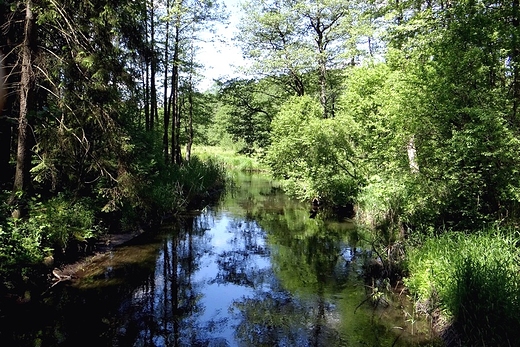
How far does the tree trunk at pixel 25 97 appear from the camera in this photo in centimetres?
777

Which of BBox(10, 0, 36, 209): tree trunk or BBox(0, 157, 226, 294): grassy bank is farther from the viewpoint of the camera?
BBox(10, 0, 36, 209): tree trunk

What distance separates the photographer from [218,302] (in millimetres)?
7387

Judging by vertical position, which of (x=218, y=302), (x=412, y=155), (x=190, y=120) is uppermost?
(x=190, y=120)

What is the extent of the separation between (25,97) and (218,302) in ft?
18.8

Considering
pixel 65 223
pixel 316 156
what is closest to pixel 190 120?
pixel 316 156

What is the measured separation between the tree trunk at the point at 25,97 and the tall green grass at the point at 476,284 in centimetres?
785

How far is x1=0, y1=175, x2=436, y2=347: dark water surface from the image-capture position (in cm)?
584

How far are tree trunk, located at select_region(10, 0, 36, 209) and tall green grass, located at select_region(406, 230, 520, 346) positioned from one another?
25.8 feet

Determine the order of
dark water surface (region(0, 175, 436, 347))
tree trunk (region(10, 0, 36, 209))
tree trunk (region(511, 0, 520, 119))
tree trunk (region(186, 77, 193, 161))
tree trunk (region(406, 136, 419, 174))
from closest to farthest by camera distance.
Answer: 1. dark water surface (region(0, 175, 436, 347))
2. tree trunk (region(511, 0, 520, 119))
3. tree trunk (region(10, 0, 36, 209))
4. tree trunk (region(406, 136, 419, 174))
5. tree trunk (region(186, 77, 193, 161))

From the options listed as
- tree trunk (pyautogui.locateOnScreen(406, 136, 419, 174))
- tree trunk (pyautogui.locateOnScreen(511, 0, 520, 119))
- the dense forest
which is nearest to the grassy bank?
the dense forest

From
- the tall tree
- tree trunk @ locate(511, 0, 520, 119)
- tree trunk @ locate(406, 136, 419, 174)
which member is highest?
the tall tree

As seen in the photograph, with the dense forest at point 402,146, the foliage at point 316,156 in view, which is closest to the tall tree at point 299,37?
the foliage at point 316,156

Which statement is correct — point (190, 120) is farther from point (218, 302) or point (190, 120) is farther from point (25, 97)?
point (218, 302)

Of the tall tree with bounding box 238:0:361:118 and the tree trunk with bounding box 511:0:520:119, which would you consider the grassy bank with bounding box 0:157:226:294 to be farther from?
the tall tree with bounding box 238:0:361:118
